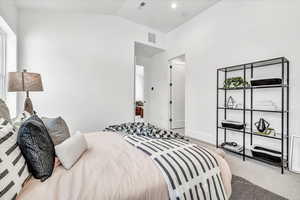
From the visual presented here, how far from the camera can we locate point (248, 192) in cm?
159

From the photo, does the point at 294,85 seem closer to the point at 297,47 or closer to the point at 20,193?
the point at 297,47

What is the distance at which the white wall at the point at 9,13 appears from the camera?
2.19 meters

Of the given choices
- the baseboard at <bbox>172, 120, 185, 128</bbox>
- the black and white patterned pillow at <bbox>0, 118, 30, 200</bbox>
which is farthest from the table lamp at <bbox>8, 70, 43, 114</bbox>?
the baseboard at <bbox>172, 120, 185, 128</bbox>

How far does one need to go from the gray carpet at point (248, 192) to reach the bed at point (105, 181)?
44 cm

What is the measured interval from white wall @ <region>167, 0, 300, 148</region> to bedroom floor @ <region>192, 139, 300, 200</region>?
0.67 m

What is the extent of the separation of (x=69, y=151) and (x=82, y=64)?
2.70m

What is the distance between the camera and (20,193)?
758 millimetres

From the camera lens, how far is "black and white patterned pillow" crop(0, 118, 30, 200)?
69cm

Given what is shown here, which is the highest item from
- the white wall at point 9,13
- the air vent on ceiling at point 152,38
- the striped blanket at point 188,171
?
the air vent on ceiling at point 152,38

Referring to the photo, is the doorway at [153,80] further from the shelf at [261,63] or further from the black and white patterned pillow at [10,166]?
the black and white patterned pillow at [10,166]

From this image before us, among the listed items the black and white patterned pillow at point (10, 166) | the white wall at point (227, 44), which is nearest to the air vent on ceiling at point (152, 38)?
the white wall at point (227, 44)

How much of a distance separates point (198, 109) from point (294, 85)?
1.87 m

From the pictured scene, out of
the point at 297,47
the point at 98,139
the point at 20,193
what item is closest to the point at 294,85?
the point at 297,47

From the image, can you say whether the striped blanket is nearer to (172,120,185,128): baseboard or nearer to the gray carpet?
the gray carpet
